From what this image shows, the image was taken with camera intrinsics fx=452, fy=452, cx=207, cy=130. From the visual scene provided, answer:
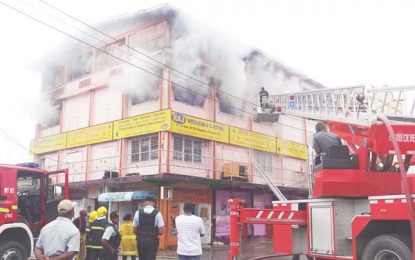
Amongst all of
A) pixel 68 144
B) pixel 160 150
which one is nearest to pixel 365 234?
pixel 160 150

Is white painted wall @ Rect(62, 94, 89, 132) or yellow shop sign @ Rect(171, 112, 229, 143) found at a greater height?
white painted wall @ Rect(62, 94, 89, 132)

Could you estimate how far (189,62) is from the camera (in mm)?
20031

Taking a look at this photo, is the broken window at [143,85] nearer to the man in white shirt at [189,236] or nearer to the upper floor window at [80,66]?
the upper floor window at [80,66]

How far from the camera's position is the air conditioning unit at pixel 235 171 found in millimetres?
20812

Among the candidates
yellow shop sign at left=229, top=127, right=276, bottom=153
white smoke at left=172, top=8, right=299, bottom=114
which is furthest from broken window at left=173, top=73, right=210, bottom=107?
yellow shop sign at left=229, top=127, right=276, bottom=153

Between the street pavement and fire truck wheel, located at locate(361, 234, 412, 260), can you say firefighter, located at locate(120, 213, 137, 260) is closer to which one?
fire truck wheel, located at locate(361, 234, 412, 260)

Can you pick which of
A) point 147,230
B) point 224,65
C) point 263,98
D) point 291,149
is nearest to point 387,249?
point 147,230

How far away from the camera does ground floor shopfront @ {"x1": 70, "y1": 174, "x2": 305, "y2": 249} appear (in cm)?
1847

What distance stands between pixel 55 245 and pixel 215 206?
1672 cm

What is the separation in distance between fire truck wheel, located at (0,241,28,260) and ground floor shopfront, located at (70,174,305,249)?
26.5 ft

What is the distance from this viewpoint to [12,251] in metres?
9.37

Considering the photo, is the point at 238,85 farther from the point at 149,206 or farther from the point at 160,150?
the point at 149,206

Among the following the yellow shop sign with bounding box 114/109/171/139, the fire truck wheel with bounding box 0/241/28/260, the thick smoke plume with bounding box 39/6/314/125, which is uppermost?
the thick smoke plume with bounding box 39/6/314/125

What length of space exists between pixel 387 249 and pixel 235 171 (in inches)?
583
